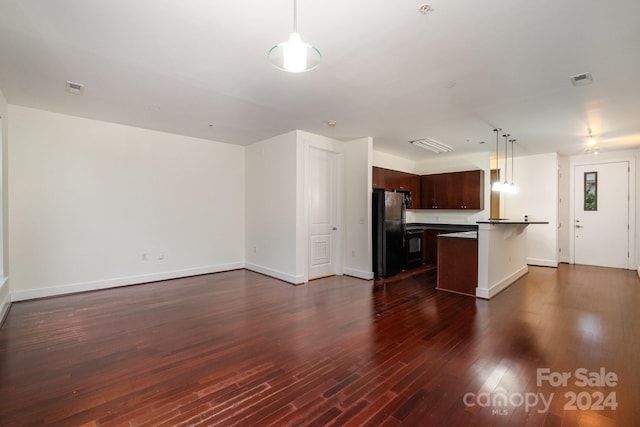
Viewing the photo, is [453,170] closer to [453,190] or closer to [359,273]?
[453,190]

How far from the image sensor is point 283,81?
3.06 m

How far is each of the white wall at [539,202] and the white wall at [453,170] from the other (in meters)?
1.10

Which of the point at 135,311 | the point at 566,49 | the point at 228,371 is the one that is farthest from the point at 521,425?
the point at 135,311

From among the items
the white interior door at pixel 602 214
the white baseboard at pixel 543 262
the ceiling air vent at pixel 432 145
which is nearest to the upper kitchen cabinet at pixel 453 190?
the ceiling air vent at pixel 432 145

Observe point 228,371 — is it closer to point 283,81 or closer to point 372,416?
point 372,416

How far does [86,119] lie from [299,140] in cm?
335

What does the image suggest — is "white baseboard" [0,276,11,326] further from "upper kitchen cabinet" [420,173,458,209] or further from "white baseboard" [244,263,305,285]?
"upper kitchen cabinet" [420,173,458,209]

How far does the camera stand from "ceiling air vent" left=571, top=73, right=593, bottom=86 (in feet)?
9.53

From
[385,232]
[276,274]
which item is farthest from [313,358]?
[385,232]

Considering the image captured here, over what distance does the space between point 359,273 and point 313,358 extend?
10.1ft

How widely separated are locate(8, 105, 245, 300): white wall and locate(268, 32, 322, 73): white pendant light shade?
419 centimetres

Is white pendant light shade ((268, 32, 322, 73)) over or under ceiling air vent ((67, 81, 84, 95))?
under

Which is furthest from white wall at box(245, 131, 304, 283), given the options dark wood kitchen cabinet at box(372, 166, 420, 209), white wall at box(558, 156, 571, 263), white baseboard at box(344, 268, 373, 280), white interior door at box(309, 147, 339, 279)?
white wall at box(558, 156, 571, 263)

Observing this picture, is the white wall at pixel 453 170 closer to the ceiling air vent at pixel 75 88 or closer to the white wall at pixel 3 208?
the ceiling air vent at pixel 75 88
